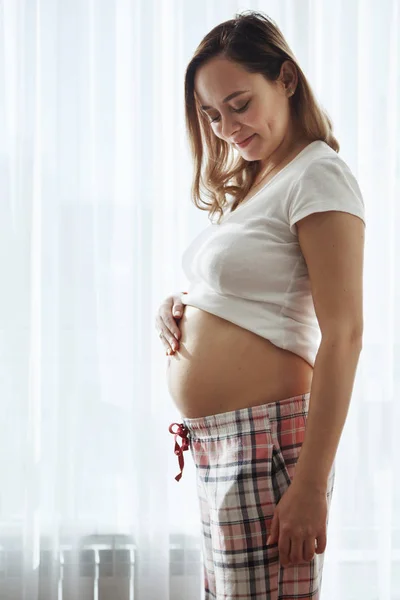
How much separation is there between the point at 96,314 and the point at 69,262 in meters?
0.14

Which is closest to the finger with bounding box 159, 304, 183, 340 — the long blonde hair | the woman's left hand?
the long blonde hair

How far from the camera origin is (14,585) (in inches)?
69.3

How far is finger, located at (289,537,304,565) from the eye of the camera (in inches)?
37.0

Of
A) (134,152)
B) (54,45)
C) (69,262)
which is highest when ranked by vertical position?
(54,45)

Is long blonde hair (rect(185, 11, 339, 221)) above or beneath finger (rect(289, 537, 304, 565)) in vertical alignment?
above

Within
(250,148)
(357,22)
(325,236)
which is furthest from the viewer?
(357,22)

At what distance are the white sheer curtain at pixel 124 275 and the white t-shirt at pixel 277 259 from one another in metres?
0.66

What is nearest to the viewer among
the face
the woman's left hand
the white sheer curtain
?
the woman's left hand

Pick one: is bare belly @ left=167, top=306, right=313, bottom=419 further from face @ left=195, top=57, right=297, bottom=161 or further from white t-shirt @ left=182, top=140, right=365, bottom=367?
face @ left=195, top=57, right=297, bottom=161

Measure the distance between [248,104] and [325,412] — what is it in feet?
1.65

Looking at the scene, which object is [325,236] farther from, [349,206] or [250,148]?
[250,148]

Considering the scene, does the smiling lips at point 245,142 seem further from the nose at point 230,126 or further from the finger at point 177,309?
the finger at point 177,309

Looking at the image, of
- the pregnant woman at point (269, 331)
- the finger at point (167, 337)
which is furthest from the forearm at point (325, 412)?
the finger at point (167, 337)

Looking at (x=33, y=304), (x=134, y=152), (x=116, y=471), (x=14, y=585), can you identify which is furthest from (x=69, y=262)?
(x=14, y=585)
